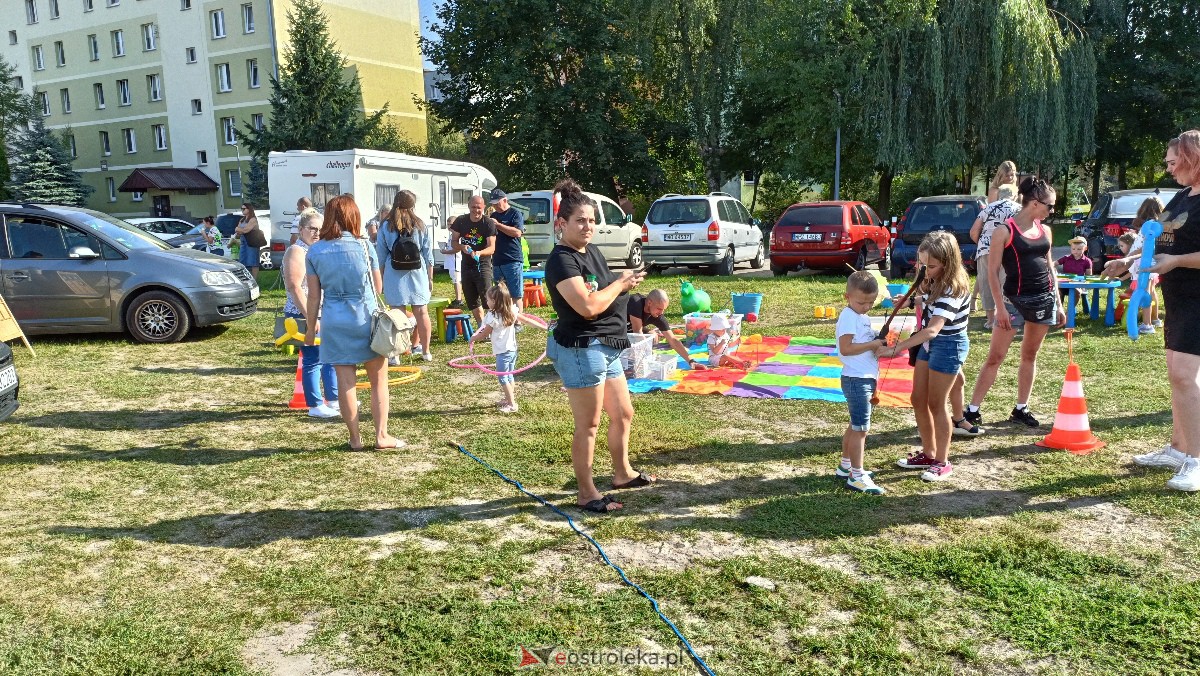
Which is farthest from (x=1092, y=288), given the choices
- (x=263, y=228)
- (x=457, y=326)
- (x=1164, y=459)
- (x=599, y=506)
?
(x=263, y=228)

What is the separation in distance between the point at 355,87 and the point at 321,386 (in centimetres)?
3107

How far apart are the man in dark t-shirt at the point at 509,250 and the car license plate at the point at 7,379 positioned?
4669 millimetres

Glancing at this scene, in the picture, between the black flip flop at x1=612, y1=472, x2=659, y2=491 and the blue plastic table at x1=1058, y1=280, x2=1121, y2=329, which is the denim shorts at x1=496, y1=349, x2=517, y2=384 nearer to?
the black flip flop at x1=612, y1=472, x2=659, y2=491

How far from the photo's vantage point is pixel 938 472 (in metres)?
5.33

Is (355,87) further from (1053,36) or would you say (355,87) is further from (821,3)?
(1053,36)

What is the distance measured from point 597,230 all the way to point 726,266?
9.88 feet

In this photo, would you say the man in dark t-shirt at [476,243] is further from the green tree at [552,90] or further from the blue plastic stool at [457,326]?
the green tree at [552,90]

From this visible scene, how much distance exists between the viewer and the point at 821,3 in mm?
27828

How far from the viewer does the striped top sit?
5059mm

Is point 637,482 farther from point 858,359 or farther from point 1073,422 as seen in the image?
point 1073,422

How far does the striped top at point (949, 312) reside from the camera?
5059 mm

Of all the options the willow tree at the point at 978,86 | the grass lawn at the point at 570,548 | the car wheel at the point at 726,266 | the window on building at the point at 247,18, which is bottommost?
the grass lawn at the point at 570,548

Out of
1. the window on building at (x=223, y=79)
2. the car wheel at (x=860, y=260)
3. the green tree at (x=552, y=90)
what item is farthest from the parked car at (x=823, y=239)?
the window on building at (x=223, y=79)

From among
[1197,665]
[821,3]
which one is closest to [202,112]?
[821,3]
